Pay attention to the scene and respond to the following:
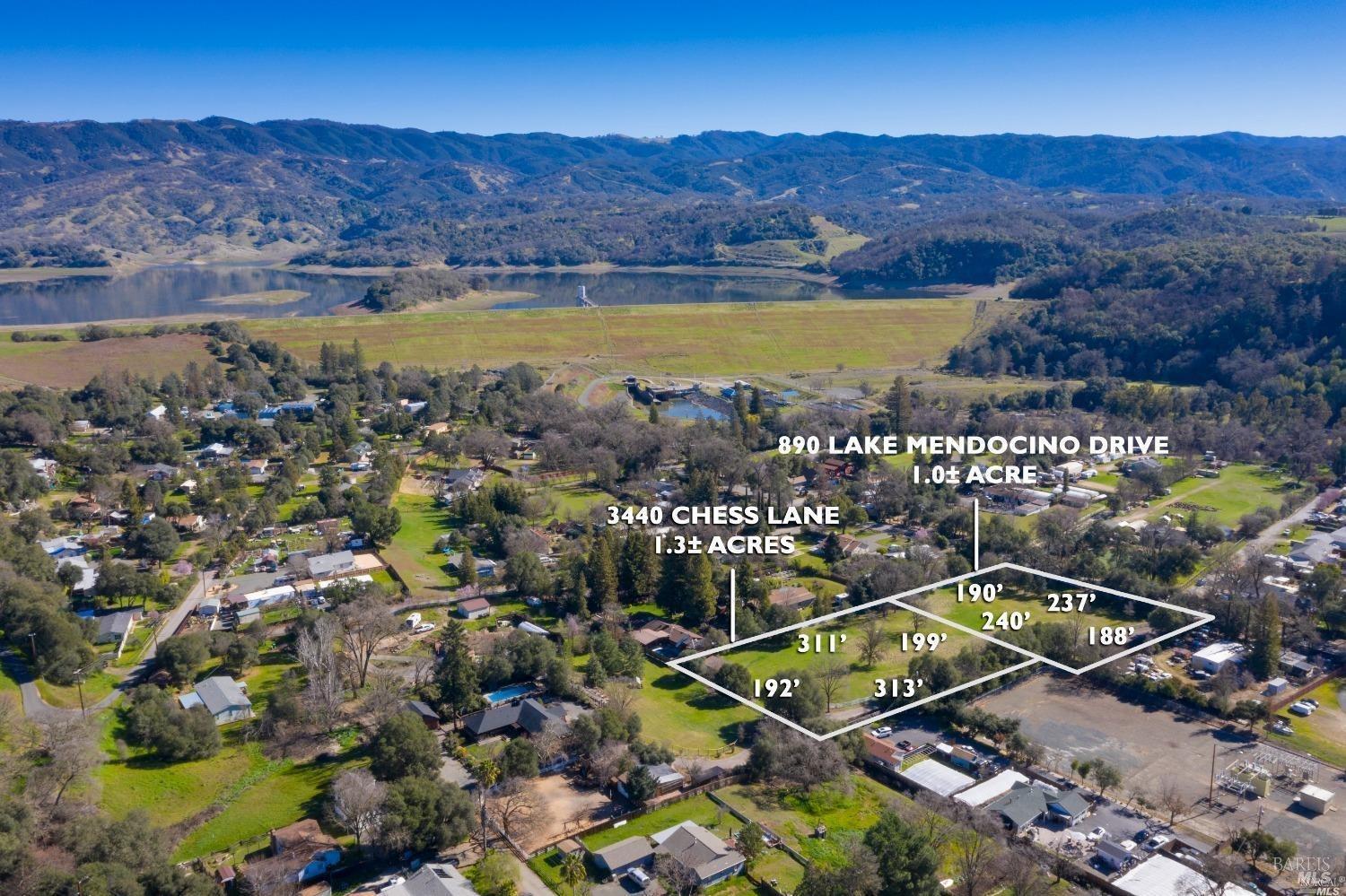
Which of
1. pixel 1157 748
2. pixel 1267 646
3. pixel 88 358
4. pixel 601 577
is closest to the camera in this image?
pixel 1157 748

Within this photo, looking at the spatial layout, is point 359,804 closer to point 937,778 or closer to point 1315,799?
point 937,778

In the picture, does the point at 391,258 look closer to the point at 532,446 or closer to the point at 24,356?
the point at 24,356

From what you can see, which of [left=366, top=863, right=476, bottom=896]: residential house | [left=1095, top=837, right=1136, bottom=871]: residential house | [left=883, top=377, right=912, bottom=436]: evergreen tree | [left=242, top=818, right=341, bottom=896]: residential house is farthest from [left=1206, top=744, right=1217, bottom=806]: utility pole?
[left=883, top=377, right=912, bottom=436]: evergreen tree

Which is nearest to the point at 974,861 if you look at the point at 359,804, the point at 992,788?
the point at 992,788

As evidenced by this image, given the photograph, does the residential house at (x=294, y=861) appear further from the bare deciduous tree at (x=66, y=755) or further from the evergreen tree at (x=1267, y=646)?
the evergreen tree at (x=1267, y=646)

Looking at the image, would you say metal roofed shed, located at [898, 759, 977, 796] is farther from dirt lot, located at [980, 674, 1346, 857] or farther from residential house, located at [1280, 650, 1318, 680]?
residential house, located at [1280, 650, 1318, 680]

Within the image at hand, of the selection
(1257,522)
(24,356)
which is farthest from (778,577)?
(24,356)

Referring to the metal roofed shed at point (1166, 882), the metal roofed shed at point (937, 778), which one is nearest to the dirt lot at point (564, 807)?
the metal roofed shed at point (937, 778)
